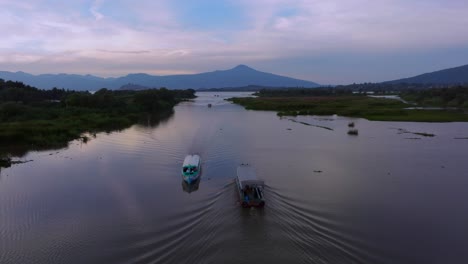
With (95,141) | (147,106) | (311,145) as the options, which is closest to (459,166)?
(311,145)

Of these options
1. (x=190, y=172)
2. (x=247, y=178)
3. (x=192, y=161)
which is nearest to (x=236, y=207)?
(x=247, y=178)

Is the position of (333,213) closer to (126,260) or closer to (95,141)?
(126,260)

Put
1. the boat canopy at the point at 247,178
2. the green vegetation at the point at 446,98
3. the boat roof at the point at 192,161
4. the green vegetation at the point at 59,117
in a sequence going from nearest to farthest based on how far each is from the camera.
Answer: the boat canopy at the point at 247,178
the boat roof at the point at 192,161
the green vegetation at the point at 59,117
the green vegetation at the point at 446,98

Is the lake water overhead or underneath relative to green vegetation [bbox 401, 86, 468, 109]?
underneath

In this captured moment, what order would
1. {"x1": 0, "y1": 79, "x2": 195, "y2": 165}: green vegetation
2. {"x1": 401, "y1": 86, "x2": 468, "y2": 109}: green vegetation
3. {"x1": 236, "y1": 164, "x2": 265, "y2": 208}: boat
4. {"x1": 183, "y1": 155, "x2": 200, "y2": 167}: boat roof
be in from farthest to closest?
{"x1": 401, "y1": 86, "x2": 468, "y2": 109}: green vegetation → {"x1": 0, "y1": 79, "x2": 195, "y2": 165}: green vegetation → {"x1": 183, "y1": 155, "x2": 200, "y2": 167}: boat roof → {"x1": 236, "y1": 164, "x2": 265, "y2": 208}: boat

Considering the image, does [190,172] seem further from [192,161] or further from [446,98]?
[446,98]

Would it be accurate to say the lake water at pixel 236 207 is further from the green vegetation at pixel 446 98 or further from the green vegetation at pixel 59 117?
the green vegetation at pixel 446 98

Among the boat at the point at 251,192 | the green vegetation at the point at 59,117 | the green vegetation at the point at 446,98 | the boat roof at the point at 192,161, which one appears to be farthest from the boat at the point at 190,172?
the green vegetation at the point at 446,98

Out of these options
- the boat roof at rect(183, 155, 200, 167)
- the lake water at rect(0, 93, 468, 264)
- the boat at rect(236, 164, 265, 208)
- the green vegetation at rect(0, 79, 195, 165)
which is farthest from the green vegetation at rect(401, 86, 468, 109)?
the boat at rect(236, 164, 265, 208)

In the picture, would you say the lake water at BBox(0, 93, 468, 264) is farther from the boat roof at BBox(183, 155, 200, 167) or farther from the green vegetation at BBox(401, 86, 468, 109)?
the green vegetation at BBox(401, 86, 468, 109)
